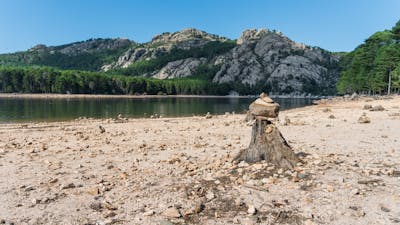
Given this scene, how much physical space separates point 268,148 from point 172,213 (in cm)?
456

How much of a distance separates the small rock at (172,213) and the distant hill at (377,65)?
7971cm

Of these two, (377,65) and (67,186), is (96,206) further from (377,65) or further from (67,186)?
(377,65)

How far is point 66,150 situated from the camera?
13914mm

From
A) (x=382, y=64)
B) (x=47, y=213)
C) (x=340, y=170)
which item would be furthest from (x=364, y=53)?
(x=47, y=213)

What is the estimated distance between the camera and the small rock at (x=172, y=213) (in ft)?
20.7

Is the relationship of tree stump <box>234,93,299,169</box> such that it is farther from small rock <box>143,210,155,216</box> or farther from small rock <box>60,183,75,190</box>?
small rock <box>60,183,75,190</box>

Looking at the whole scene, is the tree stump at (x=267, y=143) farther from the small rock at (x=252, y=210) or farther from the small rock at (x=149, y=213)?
the small rock at (x=149, y=213)

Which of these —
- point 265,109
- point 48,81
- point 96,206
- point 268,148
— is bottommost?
point 96,206

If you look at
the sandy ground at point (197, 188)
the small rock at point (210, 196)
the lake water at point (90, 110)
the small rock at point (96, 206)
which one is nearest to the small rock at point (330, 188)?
the sandy ground at point (197, 188)

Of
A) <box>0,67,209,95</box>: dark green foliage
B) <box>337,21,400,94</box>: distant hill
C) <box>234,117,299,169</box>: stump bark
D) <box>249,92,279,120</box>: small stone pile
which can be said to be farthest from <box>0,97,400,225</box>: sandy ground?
<box>0,67,209,95</box>: dark green foliage

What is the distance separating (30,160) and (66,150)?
86.6 inches

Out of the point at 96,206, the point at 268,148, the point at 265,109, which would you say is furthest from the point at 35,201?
the point at 265,109

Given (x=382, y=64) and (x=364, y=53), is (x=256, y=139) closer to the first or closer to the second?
(x=382, y=64)

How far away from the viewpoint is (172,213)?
635cm
